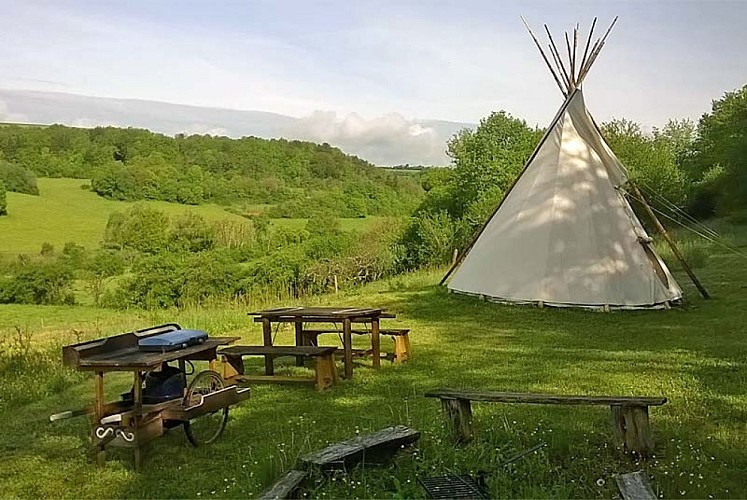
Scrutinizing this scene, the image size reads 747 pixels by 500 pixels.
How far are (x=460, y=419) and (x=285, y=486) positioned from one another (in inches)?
48.9

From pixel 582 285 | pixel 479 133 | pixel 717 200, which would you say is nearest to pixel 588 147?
pixel 582 285

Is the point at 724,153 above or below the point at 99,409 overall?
above

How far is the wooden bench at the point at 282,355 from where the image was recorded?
579 cm

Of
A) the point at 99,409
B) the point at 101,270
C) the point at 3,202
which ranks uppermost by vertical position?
the point at 3,202

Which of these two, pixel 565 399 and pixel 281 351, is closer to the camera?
pixel 565 399

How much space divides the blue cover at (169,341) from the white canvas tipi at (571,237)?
615 cm

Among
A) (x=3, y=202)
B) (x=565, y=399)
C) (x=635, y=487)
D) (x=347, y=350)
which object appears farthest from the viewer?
(x=3, y=202)

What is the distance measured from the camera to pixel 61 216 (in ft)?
82.0

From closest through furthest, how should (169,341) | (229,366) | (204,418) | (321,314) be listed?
(169,341) → (204,418) → (229,366) → (321,314)

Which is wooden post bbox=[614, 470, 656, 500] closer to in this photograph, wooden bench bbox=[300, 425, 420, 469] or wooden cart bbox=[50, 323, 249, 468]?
wooden bench bbox=[300, 425, 420, 469]

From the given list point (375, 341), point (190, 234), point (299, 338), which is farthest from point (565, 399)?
point (190, 234)

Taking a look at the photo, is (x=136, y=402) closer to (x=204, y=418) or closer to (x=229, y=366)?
(x=204, y=418)

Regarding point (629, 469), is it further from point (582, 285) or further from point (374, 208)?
point (374, 208)

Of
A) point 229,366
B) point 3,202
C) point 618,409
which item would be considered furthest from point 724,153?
point 618,409
